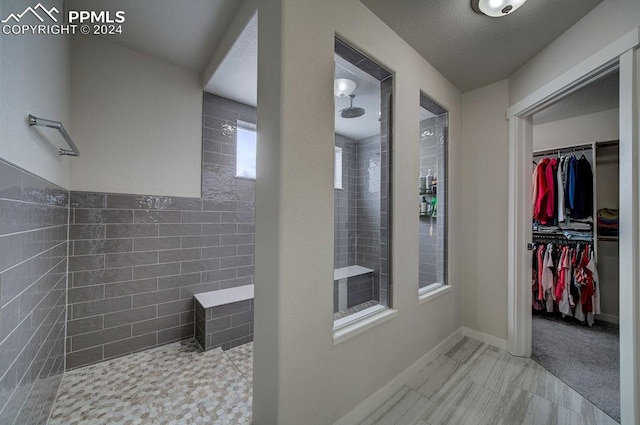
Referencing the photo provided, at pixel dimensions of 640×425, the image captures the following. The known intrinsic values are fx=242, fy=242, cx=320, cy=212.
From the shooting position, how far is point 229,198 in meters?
2.59

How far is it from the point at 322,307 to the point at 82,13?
2563mm

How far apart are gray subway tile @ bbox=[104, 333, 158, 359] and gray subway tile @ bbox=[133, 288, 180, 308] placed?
0.28 metres

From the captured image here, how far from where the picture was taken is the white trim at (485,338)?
2.26 metres

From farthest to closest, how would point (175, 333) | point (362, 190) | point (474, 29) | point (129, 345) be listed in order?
point (175, 333)
point (362, 190)
point (129, 345)
point (474, 29)

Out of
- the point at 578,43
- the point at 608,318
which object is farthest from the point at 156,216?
the point at 608,318

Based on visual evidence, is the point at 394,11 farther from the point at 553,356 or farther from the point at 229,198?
the point at 553,356

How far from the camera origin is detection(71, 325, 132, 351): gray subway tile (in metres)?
1.84

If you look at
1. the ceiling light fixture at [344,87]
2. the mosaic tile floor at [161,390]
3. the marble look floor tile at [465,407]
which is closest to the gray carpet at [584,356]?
the marble look floor tile at [465,407]

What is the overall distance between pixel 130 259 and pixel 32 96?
53.5 inches

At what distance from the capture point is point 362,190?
83.7 inches

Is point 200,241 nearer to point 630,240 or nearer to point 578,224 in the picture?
point 630,240

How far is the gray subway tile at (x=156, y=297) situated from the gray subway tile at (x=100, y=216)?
66cm

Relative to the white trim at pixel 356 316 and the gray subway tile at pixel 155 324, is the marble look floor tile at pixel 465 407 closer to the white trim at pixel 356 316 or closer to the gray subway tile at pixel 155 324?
the white trim at pixel 356 316

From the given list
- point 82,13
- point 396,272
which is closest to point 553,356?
point 396,272
